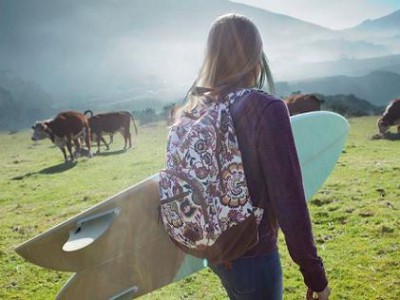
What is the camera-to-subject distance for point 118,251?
10.1ft

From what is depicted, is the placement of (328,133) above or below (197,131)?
below

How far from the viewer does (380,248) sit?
18.8 feet

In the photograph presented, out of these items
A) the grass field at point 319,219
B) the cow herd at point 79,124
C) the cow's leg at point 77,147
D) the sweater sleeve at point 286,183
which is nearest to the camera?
the sweater sleeve at point 286,183

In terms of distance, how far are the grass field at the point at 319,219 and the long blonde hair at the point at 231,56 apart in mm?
3357

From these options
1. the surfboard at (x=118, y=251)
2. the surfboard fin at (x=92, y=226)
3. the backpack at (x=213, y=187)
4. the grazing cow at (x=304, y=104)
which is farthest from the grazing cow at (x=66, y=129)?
the backpack at (x=213, y=187)

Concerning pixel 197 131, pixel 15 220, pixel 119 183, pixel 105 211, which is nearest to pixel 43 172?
pixel 119 183

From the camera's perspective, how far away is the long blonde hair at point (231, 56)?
2207 mm

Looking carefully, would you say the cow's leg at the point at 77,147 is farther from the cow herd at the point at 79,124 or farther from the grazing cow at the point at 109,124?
the grazing cow at the point at 109,124

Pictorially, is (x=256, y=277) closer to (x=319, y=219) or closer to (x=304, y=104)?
(x=319, y=219)

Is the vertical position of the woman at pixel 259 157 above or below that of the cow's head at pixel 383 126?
above

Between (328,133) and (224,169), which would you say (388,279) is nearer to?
(328,133)

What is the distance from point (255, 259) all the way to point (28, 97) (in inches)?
7116

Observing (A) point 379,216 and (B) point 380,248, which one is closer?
(B) point 380,248

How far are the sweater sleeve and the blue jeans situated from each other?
19 centimetres
